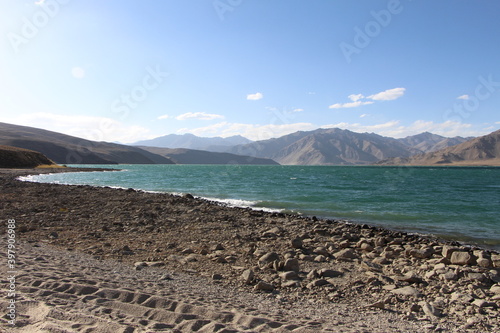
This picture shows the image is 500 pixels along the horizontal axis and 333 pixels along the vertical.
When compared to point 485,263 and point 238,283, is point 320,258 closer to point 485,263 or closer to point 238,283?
point 238,283

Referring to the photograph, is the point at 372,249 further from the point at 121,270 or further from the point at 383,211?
the point at 383,211

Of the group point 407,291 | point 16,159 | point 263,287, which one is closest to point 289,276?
point 263,287

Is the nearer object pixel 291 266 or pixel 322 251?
pixel 291 266

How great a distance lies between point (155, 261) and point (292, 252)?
4.16 metres

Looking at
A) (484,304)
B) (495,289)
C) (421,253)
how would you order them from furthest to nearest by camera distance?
(421,253), (495,289), (484,304)

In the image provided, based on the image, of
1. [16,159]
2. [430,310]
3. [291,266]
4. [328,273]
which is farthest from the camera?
[16,159]

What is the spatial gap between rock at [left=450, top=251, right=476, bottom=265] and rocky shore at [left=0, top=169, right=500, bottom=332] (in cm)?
3

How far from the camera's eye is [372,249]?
1094 cm

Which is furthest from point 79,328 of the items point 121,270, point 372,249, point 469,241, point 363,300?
point 469,241

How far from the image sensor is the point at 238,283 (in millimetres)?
7250

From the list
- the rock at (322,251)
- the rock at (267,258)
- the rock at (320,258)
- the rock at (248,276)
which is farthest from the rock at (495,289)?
the rock at (248,276)

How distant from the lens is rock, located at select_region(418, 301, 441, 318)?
5798 mm

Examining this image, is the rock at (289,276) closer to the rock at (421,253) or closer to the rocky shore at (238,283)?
the rocky shore at (238,283)

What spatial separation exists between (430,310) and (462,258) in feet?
14.4
